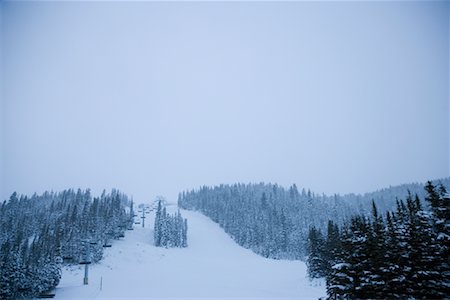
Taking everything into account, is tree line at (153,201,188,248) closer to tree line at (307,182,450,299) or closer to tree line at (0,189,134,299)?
tree line at (0,189,134,299)

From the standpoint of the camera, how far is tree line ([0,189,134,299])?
2728cm

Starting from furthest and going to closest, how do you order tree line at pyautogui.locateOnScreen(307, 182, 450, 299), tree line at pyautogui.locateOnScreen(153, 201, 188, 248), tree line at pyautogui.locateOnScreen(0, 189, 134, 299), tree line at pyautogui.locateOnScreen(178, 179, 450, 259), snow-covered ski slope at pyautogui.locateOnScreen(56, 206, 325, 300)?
tree line at pyautogui.locateOnScreen(178, 179, 450, 259) < tree line at pyautogui.locateOnScreen(153, 201, 188, 248) < snow-covered ski slope at pyautogui.locateOnScreen(56, 206, 325, 300) < tree line at pyautogui.locateOnScreen(0, 189, 134, 299) < tree line at pyautogui.locateOnScreen(307, 182, 450, 299)

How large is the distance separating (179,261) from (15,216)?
83408mm

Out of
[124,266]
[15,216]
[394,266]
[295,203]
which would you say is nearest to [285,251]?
[295,203]

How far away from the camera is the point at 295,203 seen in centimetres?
14550

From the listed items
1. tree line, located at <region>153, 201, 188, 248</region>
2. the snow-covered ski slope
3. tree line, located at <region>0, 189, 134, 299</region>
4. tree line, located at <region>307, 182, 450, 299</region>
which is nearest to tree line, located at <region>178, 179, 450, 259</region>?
tree line, located at <region>153, 201, 188, 248</region>

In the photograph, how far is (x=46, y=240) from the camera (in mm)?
72875

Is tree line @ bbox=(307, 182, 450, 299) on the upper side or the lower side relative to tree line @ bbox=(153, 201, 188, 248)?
upper

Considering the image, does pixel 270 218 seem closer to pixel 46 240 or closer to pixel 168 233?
pixel 168 233

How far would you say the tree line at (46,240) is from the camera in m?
27.3

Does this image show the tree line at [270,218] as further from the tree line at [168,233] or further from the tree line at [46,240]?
the tree line at [46,240]

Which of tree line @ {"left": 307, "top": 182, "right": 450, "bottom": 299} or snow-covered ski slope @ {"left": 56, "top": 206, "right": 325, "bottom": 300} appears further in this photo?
snow-covered ski slope @ {"left": 56, "top": 206, "right": 325, "bottom": 300}

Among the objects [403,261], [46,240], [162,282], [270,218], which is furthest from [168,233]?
[403,261]

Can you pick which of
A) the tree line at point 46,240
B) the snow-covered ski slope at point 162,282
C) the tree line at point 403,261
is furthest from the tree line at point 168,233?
the tree line at point 403,261
